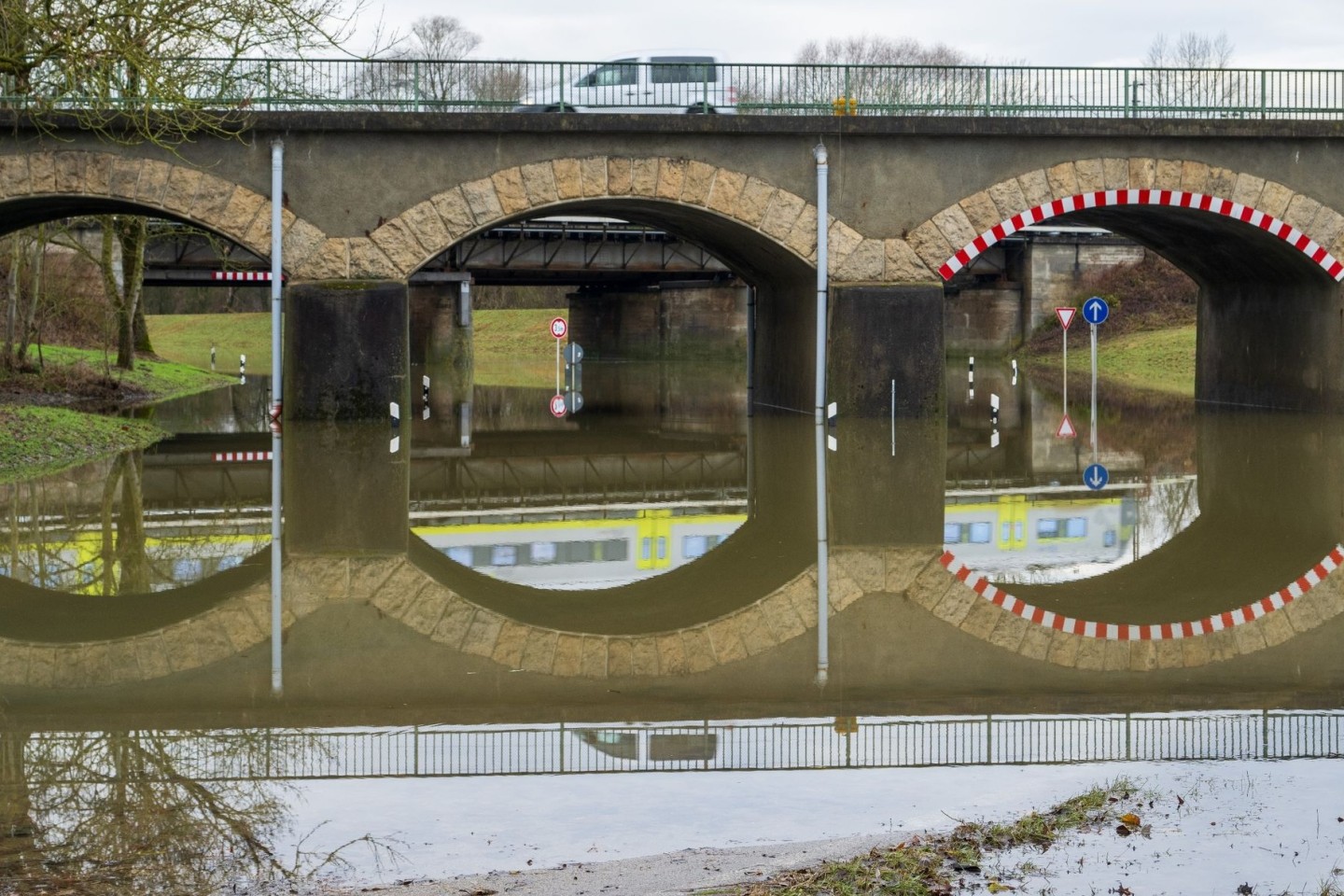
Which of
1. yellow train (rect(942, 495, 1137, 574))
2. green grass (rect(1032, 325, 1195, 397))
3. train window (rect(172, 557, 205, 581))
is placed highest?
green grass (rect(1032, 325, 1195, 397))

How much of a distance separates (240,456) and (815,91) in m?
8.71

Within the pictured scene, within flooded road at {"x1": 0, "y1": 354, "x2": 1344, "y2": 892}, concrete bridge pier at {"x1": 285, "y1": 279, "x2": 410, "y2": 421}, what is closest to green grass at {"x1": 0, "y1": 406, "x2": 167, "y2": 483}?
flooded road at {"x1": 0, "y1": 354, "x2": 1344, "y2": 892}

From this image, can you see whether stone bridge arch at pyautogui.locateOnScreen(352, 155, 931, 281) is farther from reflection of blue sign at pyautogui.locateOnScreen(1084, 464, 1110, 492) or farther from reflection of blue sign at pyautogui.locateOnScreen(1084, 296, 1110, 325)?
reflection of blue sign at pyautogui.locateOnScreen(1084, 464, 1110, 492)

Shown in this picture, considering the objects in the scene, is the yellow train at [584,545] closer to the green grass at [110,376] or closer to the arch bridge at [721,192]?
the arch bridge at [721,192]

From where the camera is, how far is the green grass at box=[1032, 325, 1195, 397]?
44.9 meters

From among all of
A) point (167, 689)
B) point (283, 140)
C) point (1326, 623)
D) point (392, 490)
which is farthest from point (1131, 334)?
point (167, 689)

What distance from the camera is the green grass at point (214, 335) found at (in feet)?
230

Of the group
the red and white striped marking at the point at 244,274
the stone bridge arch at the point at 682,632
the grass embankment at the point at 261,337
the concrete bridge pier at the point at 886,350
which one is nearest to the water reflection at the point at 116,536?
the stone bridge arch at the point at 682,632

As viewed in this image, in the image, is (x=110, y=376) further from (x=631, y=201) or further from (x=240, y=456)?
(x=631, y=201)

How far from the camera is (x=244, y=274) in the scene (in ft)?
141

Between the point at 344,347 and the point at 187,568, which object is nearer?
the point at 187,568

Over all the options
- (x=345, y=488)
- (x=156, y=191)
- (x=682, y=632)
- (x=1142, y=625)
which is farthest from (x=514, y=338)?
(x=1142, y=625)

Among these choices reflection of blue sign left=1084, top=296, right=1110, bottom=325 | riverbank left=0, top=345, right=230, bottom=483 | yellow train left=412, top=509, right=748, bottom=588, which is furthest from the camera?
reflection of blue sign left=1084, top=296, right=1110, bottom=325

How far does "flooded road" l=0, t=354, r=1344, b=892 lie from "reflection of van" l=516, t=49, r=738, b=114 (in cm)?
602
